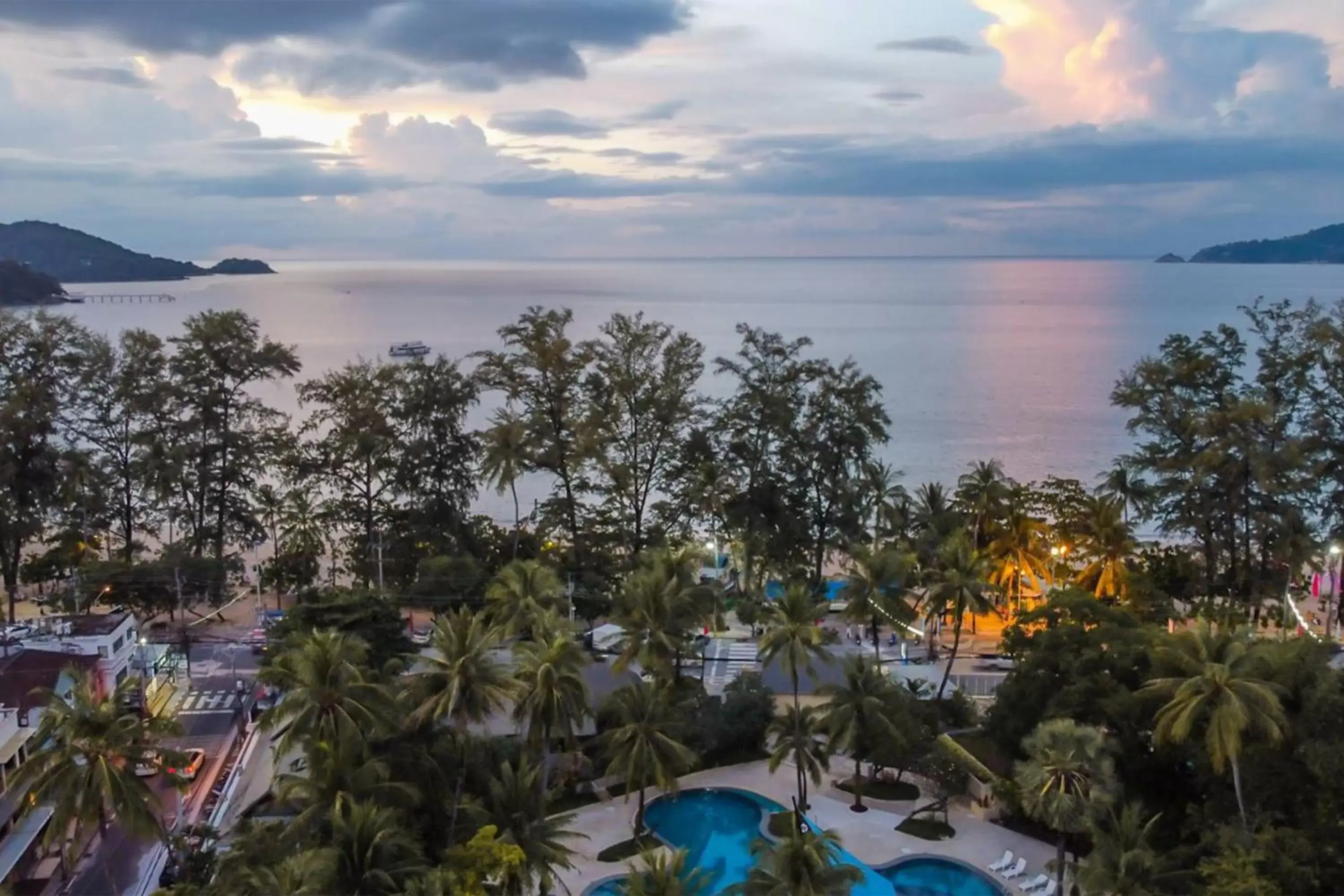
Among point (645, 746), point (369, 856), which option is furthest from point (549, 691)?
point (369, 856)

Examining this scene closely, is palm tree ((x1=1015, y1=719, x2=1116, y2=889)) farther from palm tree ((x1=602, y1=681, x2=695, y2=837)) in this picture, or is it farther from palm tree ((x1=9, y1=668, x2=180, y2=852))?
palm tree ((x1=9, y1=668, x2=180, y2=852))

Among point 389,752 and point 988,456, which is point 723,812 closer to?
point 389,752

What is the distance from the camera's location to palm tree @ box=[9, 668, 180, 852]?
56.1 feet

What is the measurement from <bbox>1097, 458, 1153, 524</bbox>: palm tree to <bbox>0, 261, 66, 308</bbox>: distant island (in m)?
123

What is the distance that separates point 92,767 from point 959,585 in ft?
68.6

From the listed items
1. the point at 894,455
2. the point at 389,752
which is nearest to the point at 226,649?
the point at 389,752

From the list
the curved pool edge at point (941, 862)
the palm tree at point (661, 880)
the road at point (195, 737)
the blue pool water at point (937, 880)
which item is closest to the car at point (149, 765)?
the road at point (195, 737)

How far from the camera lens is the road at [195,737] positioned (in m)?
20.4

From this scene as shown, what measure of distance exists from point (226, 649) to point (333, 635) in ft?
56.4

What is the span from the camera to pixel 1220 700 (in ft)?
60.6

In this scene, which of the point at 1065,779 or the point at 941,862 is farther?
the point at 941,862

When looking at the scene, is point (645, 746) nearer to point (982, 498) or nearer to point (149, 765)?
point (149, 765)

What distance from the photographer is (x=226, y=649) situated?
33.5 meters

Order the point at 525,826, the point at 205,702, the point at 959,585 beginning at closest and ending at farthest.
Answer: the point at 525,826
the point at 959,585
the point at 205,702
